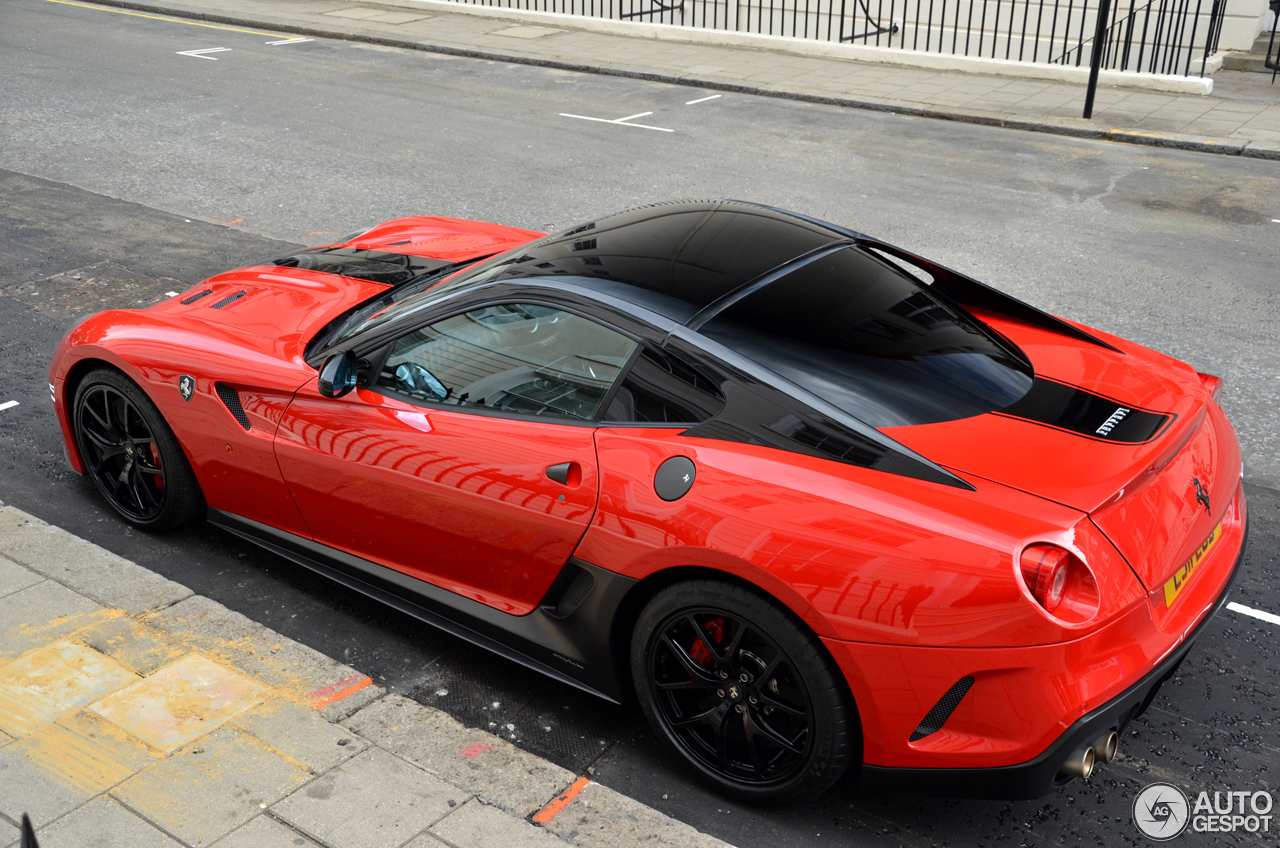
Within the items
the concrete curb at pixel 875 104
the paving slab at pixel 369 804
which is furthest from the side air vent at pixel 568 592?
the concrete curb at pixel 875 104

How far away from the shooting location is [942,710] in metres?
2.91

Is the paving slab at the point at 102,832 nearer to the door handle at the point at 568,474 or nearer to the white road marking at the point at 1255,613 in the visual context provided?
the door handle at the point at 568,474

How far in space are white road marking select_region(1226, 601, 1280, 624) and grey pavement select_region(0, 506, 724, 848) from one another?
2.47 m

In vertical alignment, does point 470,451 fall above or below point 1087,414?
below

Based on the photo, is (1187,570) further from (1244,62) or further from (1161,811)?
(1244,62)

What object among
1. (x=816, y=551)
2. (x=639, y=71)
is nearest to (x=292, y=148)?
(x=639, y=71)

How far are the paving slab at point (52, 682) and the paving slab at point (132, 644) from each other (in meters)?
0.04

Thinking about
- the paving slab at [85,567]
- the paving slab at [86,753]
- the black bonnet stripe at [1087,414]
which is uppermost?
the black bonnet stripe at [1087,414]

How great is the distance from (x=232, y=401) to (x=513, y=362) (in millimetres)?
1301

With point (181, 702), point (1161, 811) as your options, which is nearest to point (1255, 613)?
point (1161, 811)

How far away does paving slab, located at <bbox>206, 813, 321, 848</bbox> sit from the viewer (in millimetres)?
3010

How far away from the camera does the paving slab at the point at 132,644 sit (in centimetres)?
382

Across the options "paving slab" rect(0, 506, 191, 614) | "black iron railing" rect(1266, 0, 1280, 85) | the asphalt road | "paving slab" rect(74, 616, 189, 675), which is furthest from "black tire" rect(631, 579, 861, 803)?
"black iron railing" rect(1266, 0, 1280, 85)

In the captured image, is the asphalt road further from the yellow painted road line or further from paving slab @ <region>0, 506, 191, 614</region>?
the yellow painted road line
